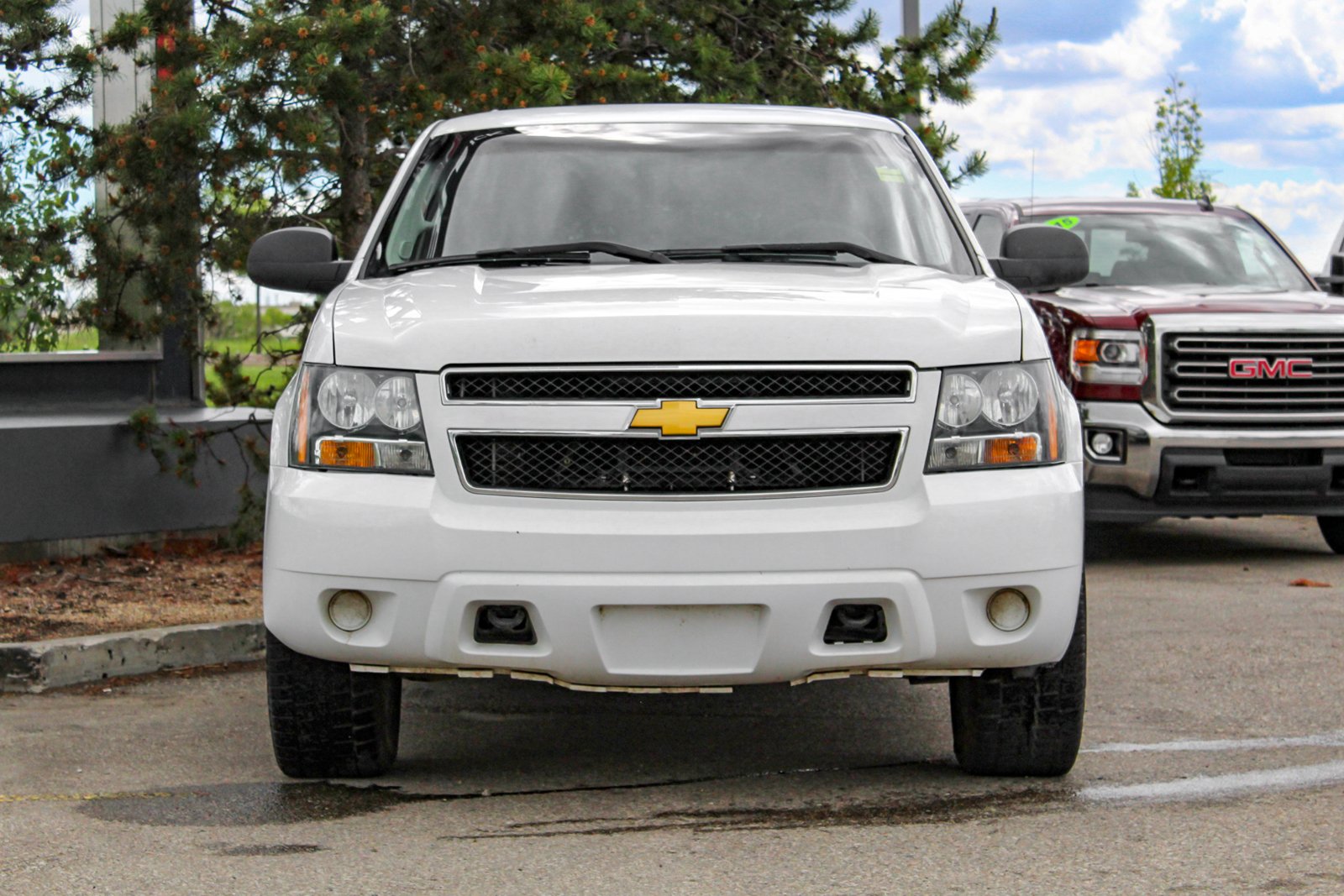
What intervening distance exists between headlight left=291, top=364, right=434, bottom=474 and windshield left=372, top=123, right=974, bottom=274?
933 millimetres

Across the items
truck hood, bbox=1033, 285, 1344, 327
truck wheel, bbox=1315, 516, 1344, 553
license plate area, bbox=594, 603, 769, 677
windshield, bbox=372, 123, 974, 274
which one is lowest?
truck wheel, bbox=1315, 516, 1344, 553

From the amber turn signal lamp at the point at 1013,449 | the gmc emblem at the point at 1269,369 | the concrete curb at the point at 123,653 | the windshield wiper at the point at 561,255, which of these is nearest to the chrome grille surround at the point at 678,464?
the amber turn signal lamp at the point at 1013,449

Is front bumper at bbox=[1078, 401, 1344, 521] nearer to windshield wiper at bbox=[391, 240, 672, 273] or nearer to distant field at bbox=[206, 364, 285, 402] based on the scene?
distant field at bbox=[206, 364, 285, 402]

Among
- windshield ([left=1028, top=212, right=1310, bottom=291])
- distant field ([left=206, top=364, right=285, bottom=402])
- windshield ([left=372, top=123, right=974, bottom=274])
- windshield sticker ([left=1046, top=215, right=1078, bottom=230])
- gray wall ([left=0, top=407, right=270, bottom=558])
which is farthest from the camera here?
windshield sticker ([left=1046, top=215, right=1078, bottom=230])

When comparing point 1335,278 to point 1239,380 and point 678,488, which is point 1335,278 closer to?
point 1239,380

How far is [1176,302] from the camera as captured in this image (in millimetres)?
9672

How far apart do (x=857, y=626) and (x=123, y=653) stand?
11.2 ft

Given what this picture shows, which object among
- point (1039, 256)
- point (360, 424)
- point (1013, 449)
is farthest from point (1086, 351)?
point (360, 424)

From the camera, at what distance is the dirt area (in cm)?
736

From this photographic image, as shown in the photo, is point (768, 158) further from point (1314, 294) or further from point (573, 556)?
point (1314, 294)

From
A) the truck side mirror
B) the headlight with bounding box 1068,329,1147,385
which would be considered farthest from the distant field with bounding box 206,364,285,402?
the truck side mirror

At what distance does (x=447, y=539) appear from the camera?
4.22m

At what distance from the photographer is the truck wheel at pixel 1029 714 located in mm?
4727

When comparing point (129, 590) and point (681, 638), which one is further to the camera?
point (129, 590)
